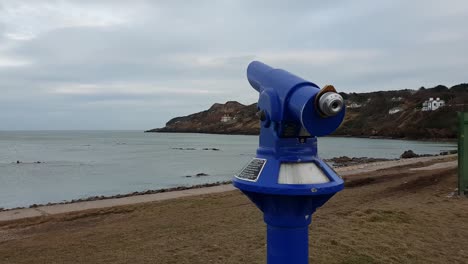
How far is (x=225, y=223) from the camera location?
8211 mm

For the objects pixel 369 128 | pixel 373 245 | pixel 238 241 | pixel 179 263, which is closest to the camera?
pixel 179 263

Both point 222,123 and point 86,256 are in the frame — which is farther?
point 222,123

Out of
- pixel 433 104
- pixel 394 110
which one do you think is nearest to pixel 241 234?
pixel 433 104

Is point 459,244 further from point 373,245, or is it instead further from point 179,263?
point 179,263

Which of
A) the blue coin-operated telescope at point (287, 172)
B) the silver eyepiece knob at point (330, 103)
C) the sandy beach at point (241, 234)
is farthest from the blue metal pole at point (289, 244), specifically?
the sandy beach at point (241, 234)

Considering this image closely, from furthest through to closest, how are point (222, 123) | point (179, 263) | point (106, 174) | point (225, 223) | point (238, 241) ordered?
point (222, 123), point (106, 174), point (225, 223), point (238, 241), point (179, 263)

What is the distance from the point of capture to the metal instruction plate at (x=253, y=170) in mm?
2955

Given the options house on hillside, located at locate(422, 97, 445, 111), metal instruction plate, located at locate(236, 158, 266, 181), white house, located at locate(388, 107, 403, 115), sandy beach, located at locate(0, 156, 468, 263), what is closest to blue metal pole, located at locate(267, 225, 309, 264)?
metal instruction plate, located at locate(236, 158, 266, 181)

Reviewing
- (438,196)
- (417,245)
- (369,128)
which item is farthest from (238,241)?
(369,128)

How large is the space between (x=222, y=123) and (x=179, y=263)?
18470 cm

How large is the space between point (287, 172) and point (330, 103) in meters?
0.57

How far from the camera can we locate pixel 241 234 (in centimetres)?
696

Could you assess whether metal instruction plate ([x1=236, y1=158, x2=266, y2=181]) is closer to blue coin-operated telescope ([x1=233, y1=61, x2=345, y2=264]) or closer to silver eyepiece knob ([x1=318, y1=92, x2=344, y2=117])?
blue coin-operated telescope ([x1=233, y1=61, x2=345, y2=264])

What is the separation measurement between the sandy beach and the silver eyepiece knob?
332 cm
